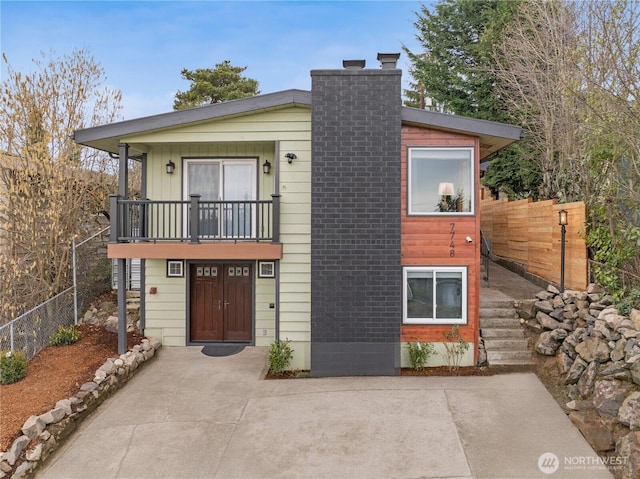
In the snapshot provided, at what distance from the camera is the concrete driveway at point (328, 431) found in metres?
4.31

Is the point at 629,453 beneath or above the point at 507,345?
beneath

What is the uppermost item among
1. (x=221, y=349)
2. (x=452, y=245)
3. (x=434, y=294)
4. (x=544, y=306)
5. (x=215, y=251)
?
(x=452, y=245)

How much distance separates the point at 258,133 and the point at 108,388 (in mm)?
5300

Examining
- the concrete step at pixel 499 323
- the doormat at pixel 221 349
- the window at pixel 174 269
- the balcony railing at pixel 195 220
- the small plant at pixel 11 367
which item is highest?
the balcony railing at pixel 195 220

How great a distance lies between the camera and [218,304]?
8555 mm

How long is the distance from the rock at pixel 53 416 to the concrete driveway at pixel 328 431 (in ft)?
1.13

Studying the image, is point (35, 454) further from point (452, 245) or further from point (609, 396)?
point (609, 396)

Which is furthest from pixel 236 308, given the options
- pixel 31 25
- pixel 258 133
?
pixel 31 25

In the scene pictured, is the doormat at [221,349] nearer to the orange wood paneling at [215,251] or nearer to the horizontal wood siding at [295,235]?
the horizontal wood siding at [295,235]

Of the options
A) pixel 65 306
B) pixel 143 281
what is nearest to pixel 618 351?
pixel 143 281

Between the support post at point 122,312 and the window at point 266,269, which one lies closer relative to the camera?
the support post at point 122,312

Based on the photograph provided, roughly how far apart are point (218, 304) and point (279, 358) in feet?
7.69

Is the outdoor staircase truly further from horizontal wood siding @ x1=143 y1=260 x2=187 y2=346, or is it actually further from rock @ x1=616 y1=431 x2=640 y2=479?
horizontal wood siding @ x1=143 y1=260 x2=187 y2=346

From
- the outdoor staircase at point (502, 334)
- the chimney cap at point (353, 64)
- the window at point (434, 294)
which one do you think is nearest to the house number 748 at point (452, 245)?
the window at point (434, 294)
